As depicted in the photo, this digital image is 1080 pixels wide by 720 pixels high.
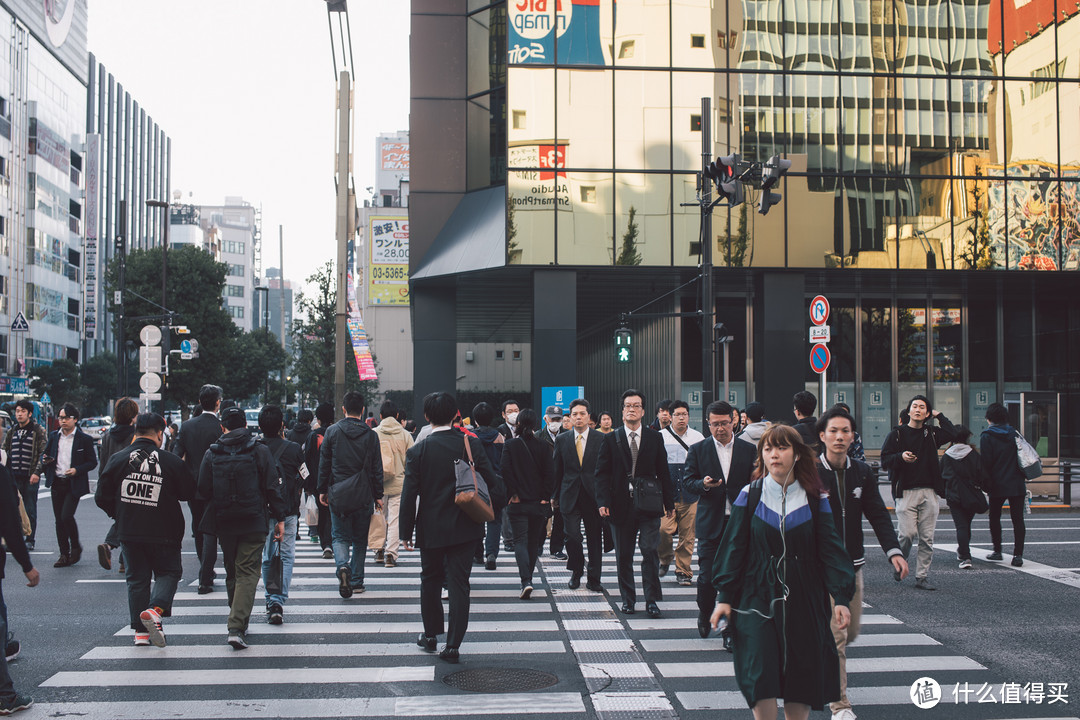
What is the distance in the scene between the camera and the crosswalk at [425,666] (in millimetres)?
5855

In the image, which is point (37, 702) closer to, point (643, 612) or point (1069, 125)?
point (643, 612)

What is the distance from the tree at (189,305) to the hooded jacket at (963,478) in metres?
46.2

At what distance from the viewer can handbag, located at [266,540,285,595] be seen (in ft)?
27.8

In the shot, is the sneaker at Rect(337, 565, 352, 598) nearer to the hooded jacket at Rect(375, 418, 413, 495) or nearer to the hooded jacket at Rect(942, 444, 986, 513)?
the hooded jacket at Rect(375, 418, 413, 495)

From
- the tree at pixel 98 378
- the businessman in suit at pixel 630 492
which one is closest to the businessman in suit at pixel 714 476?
the businessman in suit at pixel 630 492

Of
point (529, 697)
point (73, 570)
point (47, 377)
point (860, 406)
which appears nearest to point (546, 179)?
point (860, 406)

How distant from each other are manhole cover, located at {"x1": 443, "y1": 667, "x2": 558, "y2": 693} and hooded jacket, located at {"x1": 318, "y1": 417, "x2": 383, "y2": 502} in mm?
3236

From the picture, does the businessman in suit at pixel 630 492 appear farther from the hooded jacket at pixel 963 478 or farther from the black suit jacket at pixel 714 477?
the hooded jacket at pixel 963 478

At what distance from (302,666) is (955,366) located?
27.7 metres

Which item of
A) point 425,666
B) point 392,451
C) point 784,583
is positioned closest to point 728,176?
point 392,451

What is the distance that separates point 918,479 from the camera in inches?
407

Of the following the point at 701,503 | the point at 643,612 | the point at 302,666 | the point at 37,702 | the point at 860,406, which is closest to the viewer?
the point at 37,702

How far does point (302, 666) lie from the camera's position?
6.89 metres

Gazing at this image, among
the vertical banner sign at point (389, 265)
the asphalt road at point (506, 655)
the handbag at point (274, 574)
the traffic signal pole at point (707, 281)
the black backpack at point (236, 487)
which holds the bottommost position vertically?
the asphalt road at point (506, 655)
